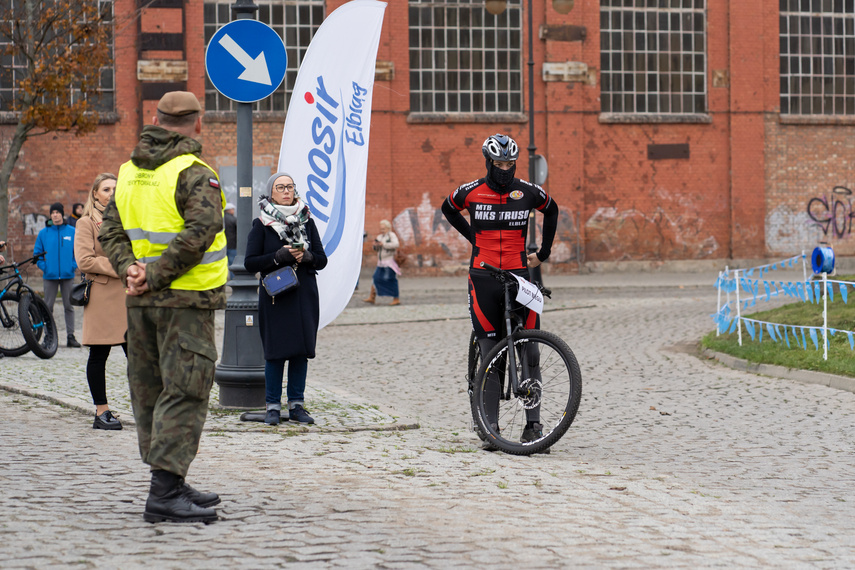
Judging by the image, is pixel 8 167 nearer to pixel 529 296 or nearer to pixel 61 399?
pixel 61 399

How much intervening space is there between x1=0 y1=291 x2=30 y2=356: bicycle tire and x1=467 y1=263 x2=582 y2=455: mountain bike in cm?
694

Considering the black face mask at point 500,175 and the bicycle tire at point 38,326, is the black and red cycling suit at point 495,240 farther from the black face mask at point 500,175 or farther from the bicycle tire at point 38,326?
the bicycle tire at point 38,326

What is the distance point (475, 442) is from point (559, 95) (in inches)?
908

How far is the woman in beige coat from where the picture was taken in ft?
24.9

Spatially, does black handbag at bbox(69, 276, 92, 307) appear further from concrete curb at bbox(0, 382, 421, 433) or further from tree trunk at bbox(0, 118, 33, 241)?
tree trunk at bbox(0, 118, 33, 241)

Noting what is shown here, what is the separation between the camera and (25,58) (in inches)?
973

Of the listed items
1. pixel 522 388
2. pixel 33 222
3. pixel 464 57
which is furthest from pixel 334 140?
pixel 464 57

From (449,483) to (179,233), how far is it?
1956 millimetres

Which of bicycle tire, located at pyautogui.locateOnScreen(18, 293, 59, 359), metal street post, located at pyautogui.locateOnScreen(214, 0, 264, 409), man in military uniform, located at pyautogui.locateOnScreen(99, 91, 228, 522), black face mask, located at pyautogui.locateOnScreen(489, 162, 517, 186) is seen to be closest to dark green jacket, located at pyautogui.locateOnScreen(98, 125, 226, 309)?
man in military uniform, located at pyautogui.locateOnScreen(99, 91, 228, 522)

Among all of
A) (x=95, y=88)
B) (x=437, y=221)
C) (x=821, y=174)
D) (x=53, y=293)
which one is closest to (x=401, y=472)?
(x=53, y=293)

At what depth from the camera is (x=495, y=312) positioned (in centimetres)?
707

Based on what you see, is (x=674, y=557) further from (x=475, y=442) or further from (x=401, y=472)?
(x=475, y=442)

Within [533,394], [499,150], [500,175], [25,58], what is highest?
[25,58]

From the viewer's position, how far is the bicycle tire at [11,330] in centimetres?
1223
